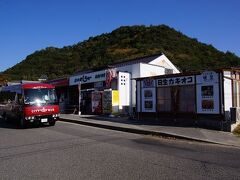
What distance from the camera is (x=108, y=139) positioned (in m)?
13.8

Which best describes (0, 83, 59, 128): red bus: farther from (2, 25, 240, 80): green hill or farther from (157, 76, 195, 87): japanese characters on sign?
(2, 25, 240, 80): green hill

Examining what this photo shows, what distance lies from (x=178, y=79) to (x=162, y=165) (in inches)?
436

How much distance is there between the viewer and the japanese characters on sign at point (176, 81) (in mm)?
18458

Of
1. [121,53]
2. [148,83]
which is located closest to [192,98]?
[148,83]

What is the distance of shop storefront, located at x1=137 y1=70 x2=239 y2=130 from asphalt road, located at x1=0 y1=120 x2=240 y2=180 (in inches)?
180

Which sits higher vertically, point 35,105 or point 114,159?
point 35,105

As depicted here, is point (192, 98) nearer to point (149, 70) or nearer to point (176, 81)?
point (176, 81)

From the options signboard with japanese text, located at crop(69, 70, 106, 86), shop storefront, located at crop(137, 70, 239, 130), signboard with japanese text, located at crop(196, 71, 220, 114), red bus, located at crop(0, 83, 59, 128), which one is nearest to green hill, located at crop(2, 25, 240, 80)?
signboard with japanese text, located at crop(69, 70, 106, 86)

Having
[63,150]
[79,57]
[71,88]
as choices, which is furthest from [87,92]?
[79,57]

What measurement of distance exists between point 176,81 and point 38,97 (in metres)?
8.30

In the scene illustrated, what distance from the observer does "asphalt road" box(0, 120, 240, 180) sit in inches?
301

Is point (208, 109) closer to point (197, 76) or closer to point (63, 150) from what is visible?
point (197, 76)

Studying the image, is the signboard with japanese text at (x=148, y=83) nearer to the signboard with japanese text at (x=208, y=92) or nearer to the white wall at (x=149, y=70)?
the signboard with japanese text at (x=208, y=92)

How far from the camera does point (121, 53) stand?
5509 centimetres
